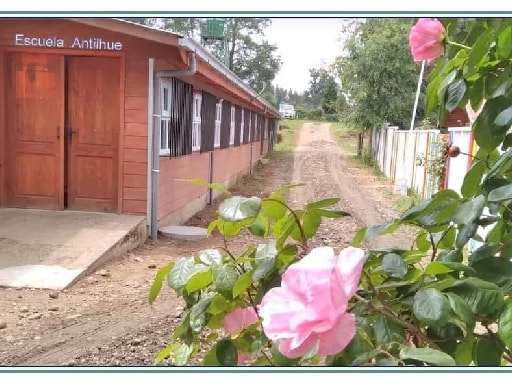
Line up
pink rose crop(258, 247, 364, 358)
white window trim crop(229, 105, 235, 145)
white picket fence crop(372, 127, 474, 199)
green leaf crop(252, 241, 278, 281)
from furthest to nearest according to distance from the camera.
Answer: white window trim crop(229, 105, 235, 145), white picket fence crop(372, 127, 474, 199), green leaf crop(252, 241, 278, 281), pink rose crop(258, 247, 364, 358)

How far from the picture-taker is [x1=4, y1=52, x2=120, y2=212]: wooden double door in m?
3.52

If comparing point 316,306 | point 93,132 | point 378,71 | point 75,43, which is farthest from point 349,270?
Answer: point 93,132

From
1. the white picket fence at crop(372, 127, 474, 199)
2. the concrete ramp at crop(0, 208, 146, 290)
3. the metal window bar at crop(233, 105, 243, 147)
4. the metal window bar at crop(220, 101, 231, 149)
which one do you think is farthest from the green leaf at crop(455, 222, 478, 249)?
the metal window bar at crop(233, 105, 243, 147)

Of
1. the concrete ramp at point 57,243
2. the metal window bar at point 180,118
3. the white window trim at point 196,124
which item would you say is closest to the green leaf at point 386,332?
the concrete ramp at point 57,243

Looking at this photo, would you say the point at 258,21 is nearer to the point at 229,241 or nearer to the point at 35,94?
the point at 229,241

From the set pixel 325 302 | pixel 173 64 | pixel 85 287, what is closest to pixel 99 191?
pixel 173 64

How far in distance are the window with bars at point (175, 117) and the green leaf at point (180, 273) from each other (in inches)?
125

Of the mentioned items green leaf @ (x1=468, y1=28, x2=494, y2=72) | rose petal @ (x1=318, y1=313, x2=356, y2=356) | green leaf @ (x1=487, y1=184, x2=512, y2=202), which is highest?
green leaf @ (x1=468, y1=28, x2=494, y2=72)

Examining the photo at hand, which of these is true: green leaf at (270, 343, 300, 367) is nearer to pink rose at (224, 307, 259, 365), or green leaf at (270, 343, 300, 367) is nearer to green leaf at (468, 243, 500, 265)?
pink rose at (224, 307, 259, 365)

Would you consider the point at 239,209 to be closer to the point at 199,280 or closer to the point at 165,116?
the point at 199,280

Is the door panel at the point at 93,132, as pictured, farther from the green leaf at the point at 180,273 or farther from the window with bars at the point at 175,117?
the green leaf at the point at 180,273

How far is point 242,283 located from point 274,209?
0.27ft

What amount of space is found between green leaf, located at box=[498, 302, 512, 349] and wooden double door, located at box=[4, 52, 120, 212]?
11.2ft

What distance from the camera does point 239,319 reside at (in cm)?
54
